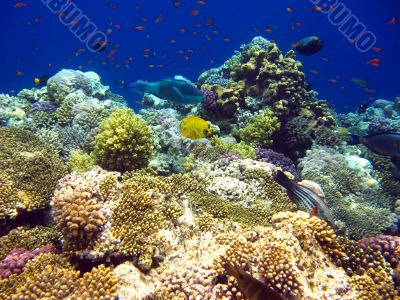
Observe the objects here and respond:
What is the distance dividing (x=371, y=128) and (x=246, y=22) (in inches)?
3461

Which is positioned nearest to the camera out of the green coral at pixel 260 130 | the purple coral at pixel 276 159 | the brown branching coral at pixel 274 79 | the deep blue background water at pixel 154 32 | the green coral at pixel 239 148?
the green coral at pixel 239 148

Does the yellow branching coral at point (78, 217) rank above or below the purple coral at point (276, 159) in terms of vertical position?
below

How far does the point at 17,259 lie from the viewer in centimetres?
385

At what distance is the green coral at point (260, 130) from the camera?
784 centimetres

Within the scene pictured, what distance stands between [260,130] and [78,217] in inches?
221

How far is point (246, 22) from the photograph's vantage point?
3583 inches

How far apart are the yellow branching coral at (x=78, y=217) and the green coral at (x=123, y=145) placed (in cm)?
162

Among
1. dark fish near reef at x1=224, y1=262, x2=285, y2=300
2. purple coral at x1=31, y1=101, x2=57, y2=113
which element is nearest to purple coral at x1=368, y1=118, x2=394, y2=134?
dark fish near reef at x1=224, y1=262, x2=285, y2=300

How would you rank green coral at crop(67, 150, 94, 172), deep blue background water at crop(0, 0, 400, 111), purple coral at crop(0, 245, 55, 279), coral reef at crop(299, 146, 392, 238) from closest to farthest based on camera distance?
purple coral at crop(0, 245, 55, 279)
green coral at crop(67, 150, 94, 172)
coral reef at crop(299, 146, 392, 238)
deep blue background water at crop(0, 0, 400, 111)

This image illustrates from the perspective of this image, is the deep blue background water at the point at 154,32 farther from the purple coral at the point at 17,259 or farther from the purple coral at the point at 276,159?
the purple coral at the point at 17,259

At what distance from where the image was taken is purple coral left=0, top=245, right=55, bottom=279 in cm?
369

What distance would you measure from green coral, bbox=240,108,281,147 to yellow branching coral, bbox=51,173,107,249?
16.7 feet

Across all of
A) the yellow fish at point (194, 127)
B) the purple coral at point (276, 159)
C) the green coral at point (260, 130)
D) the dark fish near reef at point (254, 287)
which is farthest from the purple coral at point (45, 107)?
the dark fish near reef at point (254, 287)

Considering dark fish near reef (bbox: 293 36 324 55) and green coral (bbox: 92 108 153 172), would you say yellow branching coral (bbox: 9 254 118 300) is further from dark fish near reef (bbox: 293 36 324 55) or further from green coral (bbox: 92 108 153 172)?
dark fish near reef (bbox: 293 36 324 55)
